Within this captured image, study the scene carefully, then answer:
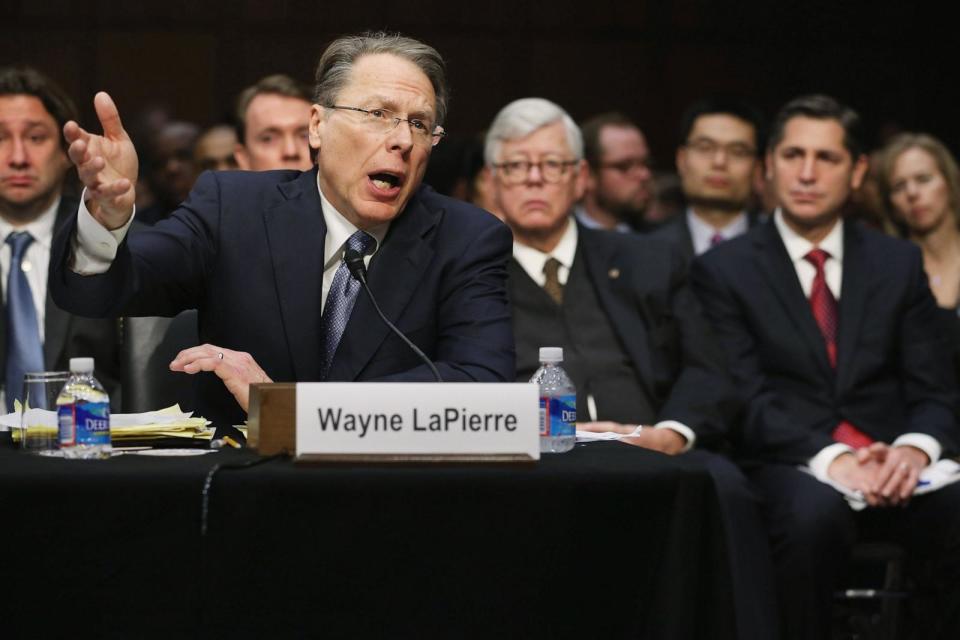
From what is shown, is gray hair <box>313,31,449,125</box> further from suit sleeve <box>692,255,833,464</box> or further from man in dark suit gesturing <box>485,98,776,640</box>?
suit sleeve <box>692,255,833,464</box>

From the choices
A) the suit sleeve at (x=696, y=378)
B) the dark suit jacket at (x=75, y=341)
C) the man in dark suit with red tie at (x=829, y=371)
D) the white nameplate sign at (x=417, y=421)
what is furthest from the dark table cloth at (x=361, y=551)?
the dark suit jacket at (x=75, y=341)

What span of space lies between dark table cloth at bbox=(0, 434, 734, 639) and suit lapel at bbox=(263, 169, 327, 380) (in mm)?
804

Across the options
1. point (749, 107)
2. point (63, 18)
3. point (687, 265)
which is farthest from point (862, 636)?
point (63, 18)

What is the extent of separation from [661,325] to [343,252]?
1.55 metres

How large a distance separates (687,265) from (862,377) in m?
0.74

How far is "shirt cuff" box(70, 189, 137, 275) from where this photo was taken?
223 centimetres

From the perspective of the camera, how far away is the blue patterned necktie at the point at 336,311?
2.66m

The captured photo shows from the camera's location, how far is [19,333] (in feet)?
12.7

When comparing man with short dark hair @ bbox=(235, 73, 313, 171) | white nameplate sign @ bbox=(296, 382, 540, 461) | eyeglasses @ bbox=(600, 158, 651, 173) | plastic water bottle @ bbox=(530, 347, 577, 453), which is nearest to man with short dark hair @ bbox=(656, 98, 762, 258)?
eyeglasses @ bbox=(600, 158, 651, 173)

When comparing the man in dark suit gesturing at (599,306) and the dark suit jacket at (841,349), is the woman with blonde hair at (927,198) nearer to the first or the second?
the dark suit jacket at (841,349)

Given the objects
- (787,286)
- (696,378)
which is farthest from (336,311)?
(787,286)

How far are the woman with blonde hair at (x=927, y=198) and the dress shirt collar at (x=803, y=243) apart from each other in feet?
2.84

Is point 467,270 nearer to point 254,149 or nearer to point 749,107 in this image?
point 254,149

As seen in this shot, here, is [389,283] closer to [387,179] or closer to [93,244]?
[387,179]
